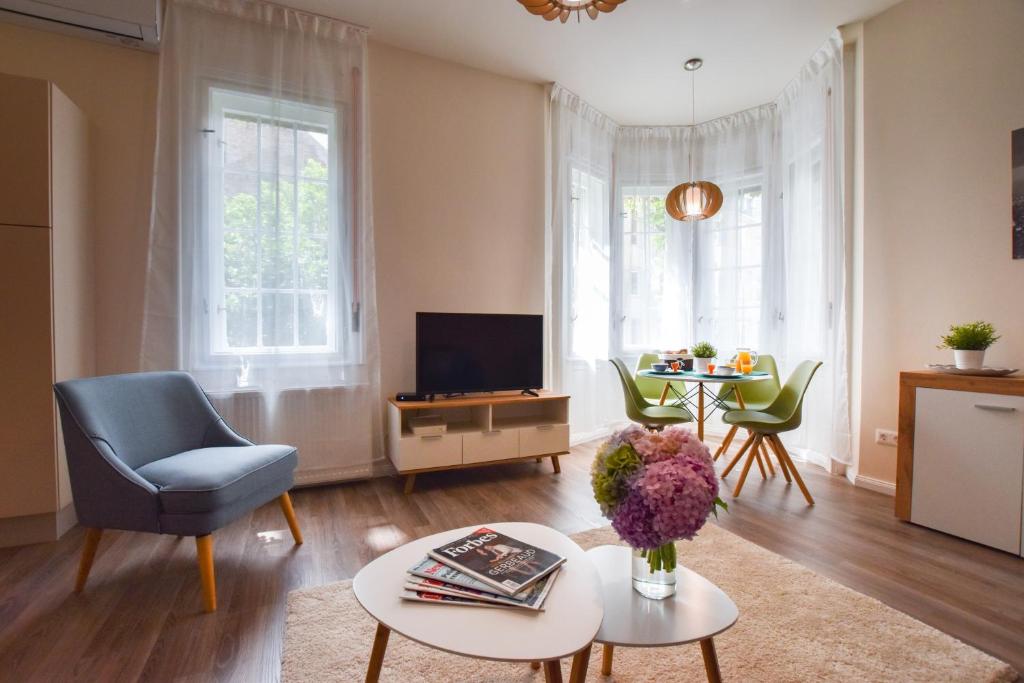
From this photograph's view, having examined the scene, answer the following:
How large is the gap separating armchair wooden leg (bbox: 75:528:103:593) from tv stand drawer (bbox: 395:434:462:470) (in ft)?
4.78

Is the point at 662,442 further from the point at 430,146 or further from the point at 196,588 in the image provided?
the point at 430,146

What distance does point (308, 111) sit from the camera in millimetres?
3053

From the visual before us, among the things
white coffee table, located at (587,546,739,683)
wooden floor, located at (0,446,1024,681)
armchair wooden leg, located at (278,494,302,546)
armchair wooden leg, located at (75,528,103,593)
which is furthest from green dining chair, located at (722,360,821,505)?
armchair wooden leg, located at (75,528,103,593)

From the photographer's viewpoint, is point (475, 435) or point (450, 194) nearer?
point (475, 435)

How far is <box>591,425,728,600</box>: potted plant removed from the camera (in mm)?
1090

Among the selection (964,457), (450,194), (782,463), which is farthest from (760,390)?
(450,194)

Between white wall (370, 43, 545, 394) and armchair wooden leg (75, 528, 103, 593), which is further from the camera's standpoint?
white wall (370, 43, 545, 394)

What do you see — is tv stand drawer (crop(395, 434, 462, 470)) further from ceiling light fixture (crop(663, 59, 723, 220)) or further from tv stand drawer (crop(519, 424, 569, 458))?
ceiling light fixture (crop(663, 59, 723, 220))

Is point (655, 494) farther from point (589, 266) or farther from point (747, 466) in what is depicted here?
point (589, 266)

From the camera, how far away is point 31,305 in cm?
223

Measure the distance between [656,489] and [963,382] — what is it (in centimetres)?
229

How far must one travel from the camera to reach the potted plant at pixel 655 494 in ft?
3.58

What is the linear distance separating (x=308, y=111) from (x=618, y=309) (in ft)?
10.1

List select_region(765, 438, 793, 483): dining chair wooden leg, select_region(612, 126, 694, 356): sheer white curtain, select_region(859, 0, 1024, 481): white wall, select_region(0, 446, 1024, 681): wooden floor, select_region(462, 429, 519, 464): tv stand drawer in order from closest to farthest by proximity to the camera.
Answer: select_region(0, 446, 1024, 681): wooden floor, select_region(859, 0, 1024, 481): white wall, select_region(765, 438, 793, 483): dining chair wooden leg, select_region(462, 429, 519, 464): tv stand drawer, select_region(612, 126, 694, 356): sheer white curtain
